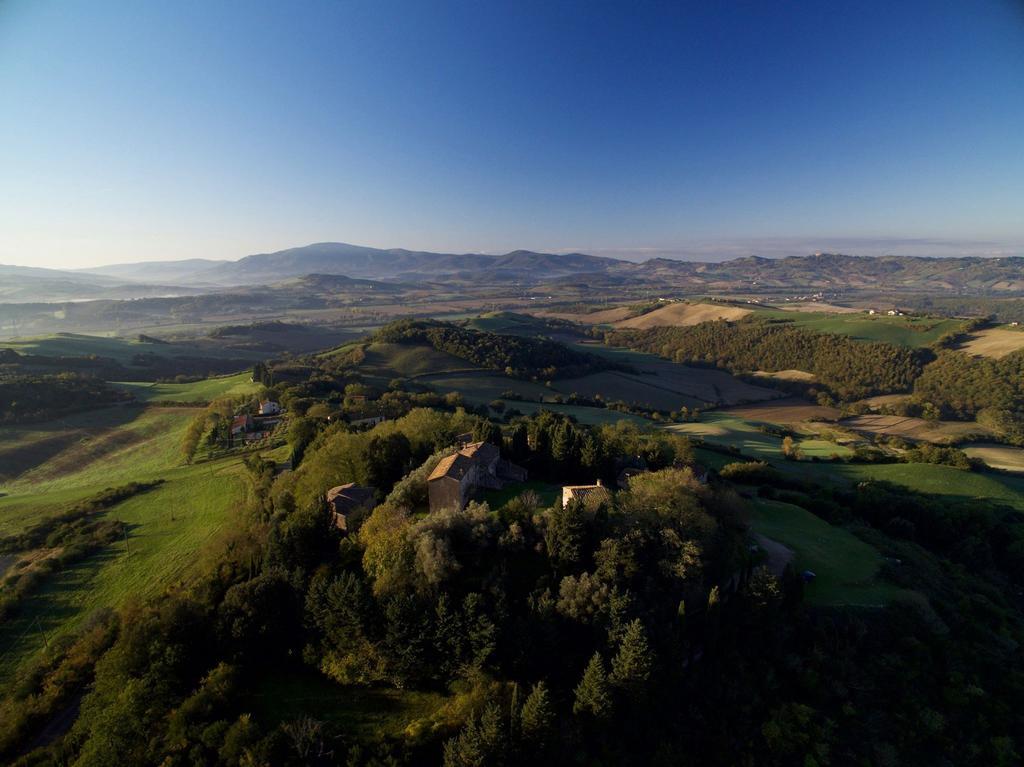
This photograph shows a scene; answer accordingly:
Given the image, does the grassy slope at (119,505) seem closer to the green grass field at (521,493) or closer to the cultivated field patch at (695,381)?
the green grass field at (521,493)

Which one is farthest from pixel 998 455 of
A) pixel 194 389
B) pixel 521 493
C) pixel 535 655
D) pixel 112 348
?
pixel 112 348

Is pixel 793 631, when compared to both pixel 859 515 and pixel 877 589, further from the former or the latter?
pixel 859 515

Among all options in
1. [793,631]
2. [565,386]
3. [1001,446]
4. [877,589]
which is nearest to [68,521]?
[793,631]

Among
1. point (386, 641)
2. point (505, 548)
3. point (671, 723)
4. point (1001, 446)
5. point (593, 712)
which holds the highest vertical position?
point (505, 548)

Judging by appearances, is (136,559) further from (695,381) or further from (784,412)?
(695,381)

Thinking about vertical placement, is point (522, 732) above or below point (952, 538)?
above

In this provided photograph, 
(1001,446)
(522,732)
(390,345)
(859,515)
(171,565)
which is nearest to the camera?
(522,732)

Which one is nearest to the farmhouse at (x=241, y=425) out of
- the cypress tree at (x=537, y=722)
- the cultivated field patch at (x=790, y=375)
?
the cypress tree at (x=537, y=722)
